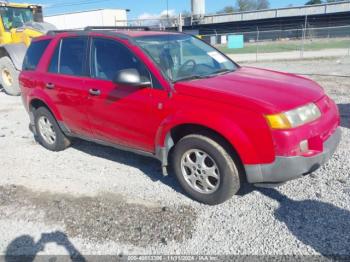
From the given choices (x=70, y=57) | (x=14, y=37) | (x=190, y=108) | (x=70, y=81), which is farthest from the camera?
(x=14, y=37)

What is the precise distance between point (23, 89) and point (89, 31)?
1817mm

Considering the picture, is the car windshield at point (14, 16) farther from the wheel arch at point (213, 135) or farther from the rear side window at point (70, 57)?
the wheel arch at point (213, 135)

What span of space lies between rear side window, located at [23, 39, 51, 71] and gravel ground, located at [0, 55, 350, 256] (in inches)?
64.2

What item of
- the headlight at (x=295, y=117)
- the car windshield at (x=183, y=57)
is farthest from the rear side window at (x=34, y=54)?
the headlight at (x=295, y=117)

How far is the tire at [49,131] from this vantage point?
5.07 metres

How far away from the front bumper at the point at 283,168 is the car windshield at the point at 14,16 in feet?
36.4

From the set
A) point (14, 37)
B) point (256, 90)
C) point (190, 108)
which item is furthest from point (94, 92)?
point (14, 37)

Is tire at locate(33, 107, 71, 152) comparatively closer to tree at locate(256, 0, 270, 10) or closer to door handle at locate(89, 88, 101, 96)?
door handle at locate(89, 88, 101, 96)

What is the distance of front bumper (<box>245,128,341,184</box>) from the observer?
115 inches

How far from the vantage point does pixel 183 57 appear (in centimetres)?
399

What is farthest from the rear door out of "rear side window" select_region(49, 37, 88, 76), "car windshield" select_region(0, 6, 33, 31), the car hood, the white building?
the white building

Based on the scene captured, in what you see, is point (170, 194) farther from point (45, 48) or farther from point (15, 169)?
point (45, 48)

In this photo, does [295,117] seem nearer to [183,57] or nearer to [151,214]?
[183,57]

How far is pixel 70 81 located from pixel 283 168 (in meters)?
2.95
